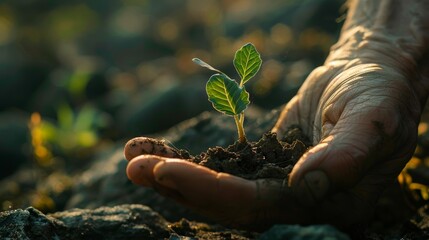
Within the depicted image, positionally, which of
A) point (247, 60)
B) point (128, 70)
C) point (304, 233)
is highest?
point (128, 70)

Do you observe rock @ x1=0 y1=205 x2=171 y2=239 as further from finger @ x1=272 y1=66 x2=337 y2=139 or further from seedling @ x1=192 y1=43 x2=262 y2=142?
finger @ x1=272 y1=66 x2=337 y2=139

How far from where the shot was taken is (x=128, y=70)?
523 inches

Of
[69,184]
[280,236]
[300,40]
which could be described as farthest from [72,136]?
[280,236]

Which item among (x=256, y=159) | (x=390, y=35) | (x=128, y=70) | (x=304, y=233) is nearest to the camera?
(x=304, y=233)

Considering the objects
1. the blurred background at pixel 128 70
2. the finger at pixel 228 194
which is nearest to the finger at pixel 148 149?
the finger at pixel 228 194

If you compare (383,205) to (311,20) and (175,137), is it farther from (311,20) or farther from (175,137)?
(311,20)

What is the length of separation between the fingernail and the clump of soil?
6.1 inches

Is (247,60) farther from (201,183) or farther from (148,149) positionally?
(201,183)

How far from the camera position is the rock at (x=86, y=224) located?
2971 mm

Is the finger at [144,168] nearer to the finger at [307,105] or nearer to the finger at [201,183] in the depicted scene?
the finger at [201,183]

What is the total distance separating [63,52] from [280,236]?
13191 millimetres

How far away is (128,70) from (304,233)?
443 inches

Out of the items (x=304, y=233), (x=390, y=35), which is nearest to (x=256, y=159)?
(x=304, y=233)

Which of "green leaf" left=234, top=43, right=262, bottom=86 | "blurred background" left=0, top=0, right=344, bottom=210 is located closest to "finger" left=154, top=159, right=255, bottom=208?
"green leaf" left=234, top=43, right=262, bottom=86
